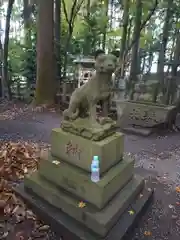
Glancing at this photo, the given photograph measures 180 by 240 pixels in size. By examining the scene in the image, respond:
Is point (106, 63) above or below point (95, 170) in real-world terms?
above

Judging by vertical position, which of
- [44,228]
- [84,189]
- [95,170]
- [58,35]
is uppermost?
[58,35]

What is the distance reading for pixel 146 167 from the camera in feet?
14.1

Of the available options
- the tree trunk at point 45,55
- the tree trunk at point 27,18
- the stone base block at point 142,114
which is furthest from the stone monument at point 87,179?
the tree trunk at point 27,18

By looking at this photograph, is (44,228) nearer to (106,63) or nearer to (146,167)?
(106,63)

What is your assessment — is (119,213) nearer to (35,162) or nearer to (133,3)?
(35,162)

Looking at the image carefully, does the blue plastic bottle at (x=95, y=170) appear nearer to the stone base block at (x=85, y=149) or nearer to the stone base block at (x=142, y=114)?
the stone base block at (x=85, y=149)

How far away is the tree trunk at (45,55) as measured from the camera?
7969mm

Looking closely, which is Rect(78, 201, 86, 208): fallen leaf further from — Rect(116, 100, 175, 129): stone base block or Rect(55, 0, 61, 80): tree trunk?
Rect(55, 0, 61, 80): tree trunk

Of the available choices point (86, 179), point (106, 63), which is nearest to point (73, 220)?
point (86, 179)

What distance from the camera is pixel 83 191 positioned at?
2.53 metres

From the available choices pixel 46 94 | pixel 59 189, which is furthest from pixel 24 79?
pixel 59 189

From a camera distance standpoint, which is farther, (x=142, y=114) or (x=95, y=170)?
(x=142, y=114)

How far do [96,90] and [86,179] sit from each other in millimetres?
1045

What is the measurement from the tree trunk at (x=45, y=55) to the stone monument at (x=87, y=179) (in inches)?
230
